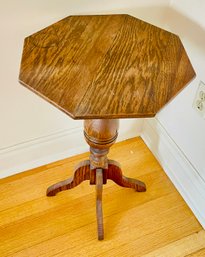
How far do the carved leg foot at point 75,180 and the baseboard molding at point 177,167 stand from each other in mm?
365

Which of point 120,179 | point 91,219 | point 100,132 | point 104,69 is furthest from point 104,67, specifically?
point 91,219

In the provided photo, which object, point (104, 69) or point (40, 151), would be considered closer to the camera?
point (104, 69)

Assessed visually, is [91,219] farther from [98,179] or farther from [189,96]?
[189,96]

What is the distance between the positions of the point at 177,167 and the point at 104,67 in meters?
0.67

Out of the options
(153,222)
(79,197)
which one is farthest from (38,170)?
(153,222)

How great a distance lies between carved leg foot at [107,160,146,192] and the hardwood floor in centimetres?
4

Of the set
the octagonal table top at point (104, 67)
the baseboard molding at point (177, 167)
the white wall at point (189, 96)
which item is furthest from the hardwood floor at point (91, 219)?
the octagonal table top at point (104, 67)

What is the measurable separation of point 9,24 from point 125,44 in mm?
367

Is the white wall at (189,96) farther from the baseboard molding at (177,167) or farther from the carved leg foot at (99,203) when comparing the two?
the carved leg foot at (99,203)

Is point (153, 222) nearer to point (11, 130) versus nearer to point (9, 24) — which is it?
point (11, 130)

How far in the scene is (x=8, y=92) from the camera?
1.07m

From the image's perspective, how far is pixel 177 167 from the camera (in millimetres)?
1253

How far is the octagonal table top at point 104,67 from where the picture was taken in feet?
2.15

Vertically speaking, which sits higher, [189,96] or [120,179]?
[189,96]
